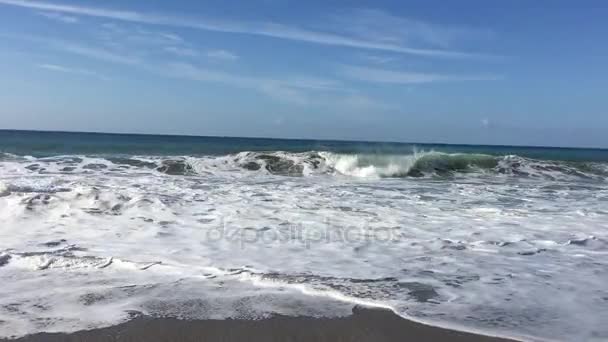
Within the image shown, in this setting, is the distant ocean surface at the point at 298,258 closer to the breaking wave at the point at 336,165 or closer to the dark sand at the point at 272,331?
the dark sand at the point at 272,331

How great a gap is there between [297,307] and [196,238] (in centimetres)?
258

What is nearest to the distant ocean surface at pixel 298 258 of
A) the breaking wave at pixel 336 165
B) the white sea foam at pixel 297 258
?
the white sea foam at pixel 297 258

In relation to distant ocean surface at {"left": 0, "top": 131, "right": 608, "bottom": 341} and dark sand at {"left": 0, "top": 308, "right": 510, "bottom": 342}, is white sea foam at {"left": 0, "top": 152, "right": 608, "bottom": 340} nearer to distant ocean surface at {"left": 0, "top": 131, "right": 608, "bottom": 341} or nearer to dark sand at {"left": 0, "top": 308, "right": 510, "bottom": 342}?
distant ocean surface at {"left": 0, "top": 131, "right": 608, "bottom": 341}

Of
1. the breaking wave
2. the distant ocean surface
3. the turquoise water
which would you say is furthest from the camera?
the turquoise water

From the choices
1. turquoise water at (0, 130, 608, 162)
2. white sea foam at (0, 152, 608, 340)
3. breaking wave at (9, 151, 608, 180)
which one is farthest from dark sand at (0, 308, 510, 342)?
turquoise water at (0, 130, 608, 162)

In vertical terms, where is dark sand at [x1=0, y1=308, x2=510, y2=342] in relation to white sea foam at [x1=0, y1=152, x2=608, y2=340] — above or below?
below

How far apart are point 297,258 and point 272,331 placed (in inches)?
73.7

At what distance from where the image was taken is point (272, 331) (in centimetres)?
341

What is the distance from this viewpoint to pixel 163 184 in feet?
38.5

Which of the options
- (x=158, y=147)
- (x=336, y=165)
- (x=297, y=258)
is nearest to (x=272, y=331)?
(x=297, y=258)

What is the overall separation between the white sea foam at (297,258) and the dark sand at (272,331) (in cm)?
13

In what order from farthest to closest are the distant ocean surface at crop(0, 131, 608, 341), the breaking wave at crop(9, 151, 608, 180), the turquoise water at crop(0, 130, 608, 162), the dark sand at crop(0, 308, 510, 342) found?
the turquoise water at crop(0, 130, 608, 162)
the breaking wave at crop(9, 151, 608, 180)
the distant ocean surface at crop(0, 131, 608, 341)
the dark sand at crop(0, 308, 510, 342)

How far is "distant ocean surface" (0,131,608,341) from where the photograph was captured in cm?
378

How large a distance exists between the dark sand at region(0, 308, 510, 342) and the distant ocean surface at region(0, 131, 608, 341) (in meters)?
0.13
